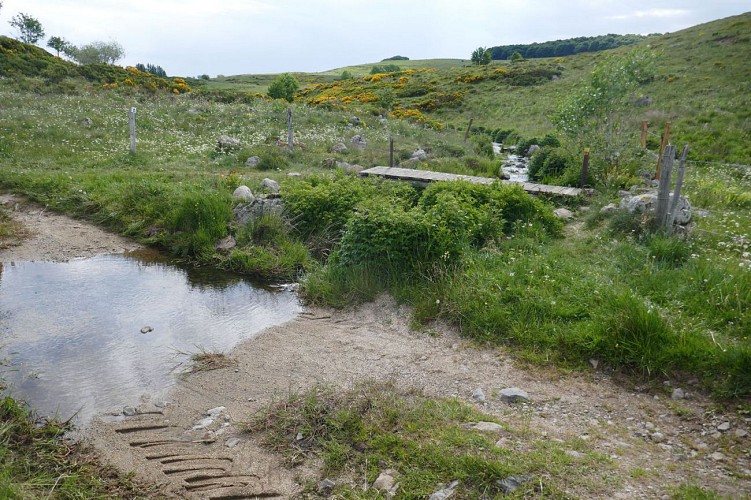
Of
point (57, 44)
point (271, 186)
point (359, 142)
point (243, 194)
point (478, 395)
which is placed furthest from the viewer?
point (57, 44)

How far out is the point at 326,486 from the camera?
161 inches

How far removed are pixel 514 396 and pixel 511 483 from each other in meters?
1.44

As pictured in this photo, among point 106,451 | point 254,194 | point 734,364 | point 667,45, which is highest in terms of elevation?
point 667,45

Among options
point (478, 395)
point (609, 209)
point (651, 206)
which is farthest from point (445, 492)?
point (609, 209)

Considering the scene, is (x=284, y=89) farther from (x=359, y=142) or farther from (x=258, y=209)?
(x=258, y=209)

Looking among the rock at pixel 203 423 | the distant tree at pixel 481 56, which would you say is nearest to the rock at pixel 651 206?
the rock at pixel 203 423

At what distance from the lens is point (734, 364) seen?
16.5 ft

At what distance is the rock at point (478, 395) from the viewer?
5254 millimetres

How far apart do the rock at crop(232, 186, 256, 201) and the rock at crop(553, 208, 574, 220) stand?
6.15 m

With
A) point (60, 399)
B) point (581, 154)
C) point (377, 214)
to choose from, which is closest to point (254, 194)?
point (377, 214)

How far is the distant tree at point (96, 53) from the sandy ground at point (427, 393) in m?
81.3

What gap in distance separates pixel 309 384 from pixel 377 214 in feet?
11.2

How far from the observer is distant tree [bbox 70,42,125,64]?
244 feet

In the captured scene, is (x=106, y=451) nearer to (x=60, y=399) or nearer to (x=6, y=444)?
(x=6, y=444)
